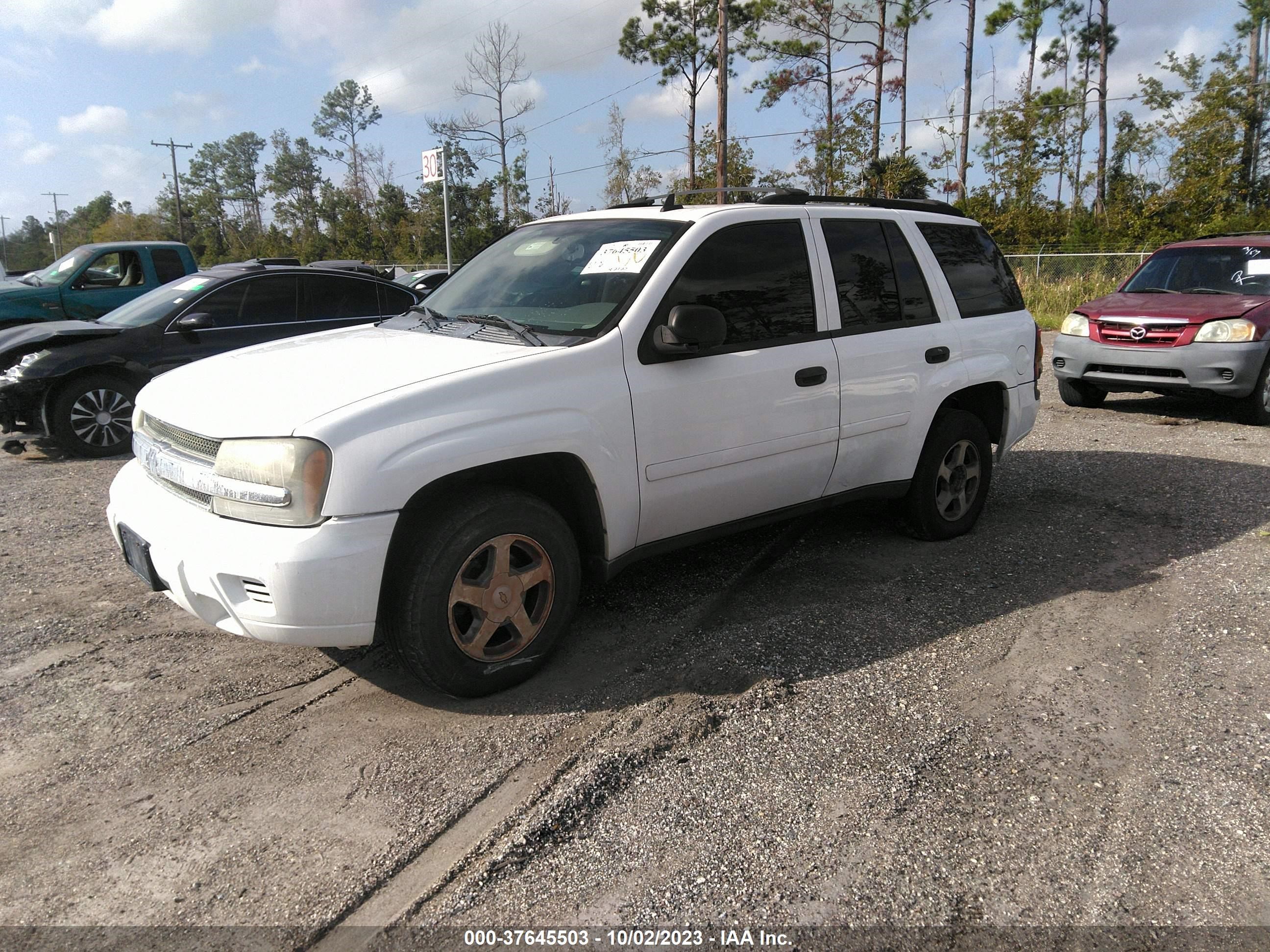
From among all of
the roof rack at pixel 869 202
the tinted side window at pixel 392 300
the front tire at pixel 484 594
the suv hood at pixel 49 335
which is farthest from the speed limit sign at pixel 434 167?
the front tire at pixel 484 594

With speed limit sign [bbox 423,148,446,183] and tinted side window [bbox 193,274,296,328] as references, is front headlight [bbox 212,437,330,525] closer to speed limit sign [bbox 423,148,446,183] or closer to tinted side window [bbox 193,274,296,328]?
tinted side window [bbox 193,274,296,328]

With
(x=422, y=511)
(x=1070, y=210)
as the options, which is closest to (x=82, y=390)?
(x=422, y=511)

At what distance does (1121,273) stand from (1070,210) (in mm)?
16919

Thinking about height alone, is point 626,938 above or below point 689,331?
below

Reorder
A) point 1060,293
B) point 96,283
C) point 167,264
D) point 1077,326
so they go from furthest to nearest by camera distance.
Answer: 1. point 1060,293
2. point 167,264
3. point 96,283
4. point 1077,326

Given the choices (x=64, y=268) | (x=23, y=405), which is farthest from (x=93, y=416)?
(x=64, y=268)

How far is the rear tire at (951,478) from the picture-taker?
5.13 meters

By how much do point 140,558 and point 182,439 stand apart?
1.65 ft

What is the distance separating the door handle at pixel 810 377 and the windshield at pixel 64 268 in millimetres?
10219

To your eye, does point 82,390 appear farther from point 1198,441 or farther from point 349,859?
point 1198,441

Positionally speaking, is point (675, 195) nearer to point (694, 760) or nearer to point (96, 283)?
point (694, 760)

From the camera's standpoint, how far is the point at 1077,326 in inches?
392

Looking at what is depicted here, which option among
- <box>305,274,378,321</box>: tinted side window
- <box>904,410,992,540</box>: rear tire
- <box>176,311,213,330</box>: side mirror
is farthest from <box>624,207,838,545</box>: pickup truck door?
<box>305,274,378,321</box>: tinted side window

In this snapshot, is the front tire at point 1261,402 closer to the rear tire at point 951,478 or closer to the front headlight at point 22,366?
the rear tire at point 951,478
